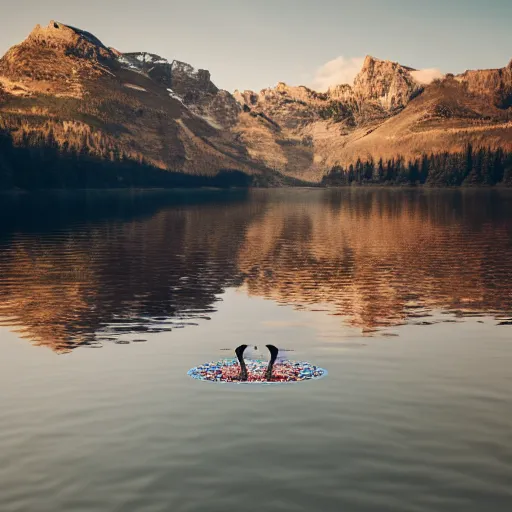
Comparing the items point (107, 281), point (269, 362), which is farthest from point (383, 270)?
point (269, 362)

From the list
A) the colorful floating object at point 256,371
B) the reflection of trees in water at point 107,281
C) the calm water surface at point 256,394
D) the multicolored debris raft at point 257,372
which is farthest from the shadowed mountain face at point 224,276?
the colorful floating object at point 256,371

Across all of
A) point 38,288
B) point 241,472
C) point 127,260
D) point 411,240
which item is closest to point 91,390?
point 241,472

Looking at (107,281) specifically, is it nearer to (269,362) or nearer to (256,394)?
(269,362)

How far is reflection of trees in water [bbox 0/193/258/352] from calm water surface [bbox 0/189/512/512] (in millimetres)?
456

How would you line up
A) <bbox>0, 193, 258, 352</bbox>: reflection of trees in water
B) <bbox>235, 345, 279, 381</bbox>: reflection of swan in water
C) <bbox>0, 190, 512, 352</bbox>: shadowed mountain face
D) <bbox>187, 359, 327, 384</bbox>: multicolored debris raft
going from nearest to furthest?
<bbox>235, 345, 279, 381</bbox>: reflection of swan in water < <bbox>187, 359, 327, 384</bbox>: multicolored debris raft < <bbox>0, 193, 258, 352</bbox>: reflection of trees in water < <bbox>0, 190, 512, 352</bbox>: shadowed mountain face

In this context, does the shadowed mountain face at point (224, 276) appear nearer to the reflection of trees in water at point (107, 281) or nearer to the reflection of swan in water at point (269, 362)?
the reflection of trees in water at point (107, 281)

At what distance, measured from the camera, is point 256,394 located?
4709 cm

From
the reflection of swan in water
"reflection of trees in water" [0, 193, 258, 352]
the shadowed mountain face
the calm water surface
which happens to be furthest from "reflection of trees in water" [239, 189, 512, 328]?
the reflection of swan in water

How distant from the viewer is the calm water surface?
33844 mm

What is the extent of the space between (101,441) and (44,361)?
18572 millimetres

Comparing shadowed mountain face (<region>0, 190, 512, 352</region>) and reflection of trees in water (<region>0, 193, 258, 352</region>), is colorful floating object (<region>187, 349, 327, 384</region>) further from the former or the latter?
reflection of trees in water (<region>0, 193, 258, 352</region>)

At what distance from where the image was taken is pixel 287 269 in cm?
11225

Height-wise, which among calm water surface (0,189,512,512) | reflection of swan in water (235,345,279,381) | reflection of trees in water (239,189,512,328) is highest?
reflection of swan in water (235,345,279,381)

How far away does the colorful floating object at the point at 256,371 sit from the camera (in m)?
50.1
